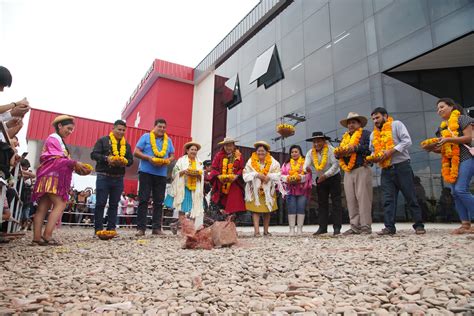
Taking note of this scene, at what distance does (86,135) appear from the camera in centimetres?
1370

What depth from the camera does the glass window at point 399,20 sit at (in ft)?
23.8

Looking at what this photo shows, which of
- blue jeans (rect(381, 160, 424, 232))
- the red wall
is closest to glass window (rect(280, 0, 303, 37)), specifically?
blue jeans (rect(381, 160, 424, 232))

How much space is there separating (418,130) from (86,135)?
12432 mm

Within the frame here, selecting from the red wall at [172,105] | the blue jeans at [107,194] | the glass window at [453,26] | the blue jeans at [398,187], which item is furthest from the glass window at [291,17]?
the blue jeans at [107,194]

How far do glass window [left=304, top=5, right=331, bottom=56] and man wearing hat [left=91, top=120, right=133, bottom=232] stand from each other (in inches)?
287

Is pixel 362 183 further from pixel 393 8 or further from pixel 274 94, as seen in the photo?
pixel 274 94

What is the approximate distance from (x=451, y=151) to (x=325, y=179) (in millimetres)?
1728

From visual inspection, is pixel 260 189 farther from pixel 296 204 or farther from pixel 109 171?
pixel 109 171

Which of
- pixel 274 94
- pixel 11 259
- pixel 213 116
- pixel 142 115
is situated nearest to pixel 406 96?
pixel 274 94

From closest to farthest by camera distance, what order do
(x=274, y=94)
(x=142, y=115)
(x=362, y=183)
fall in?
(x=362, y=183) < (x=274, y=94) < (x=142, y=115)

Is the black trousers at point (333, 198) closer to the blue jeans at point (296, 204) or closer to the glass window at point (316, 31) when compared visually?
the blue jeans at point (296, 204)

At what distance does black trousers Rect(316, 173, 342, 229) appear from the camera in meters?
4.98

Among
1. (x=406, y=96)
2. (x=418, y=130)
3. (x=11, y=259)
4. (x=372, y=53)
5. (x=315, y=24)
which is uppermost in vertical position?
(x=315, y=24)

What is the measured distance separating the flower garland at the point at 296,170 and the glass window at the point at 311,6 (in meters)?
6.52
